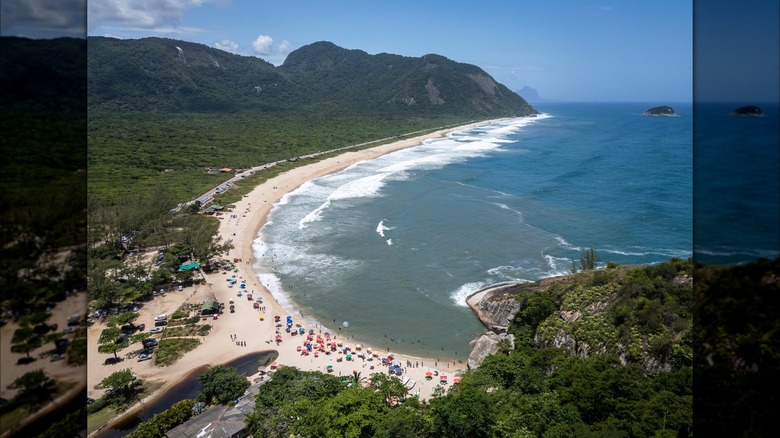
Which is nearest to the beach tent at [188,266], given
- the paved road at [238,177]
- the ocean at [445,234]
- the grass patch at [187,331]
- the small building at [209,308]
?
the ocean at [445,234]

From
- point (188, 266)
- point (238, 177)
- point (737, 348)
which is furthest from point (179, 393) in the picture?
point (238, 177)

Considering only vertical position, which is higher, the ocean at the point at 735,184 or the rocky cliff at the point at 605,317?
the ocean at the point at 735,184

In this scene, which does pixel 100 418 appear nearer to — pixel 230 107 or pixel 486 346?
pixel 486 346

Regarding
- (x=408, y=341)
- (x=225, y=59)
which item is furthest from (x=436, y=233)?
(x=225, y=59)

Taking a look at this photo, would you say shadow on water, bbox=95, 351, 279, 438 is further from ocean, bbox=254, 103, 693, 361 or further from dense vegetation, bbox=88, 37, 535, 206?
dense vegetation, bbox=88, 37, 535, 206

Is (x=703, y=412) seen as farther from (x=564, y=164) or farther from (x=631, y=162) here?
(x=631, y=162)

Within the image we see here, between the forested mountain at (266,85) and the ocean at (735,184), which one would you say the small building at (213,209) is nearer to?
the ocean at (735,184)

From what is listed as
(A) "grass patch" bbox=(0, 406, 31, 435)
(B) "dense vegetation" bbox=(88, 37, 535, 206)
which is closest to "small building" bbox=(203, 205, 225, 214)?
(B) "dense vegetation" bbox=(88, 37, 535, 206)
